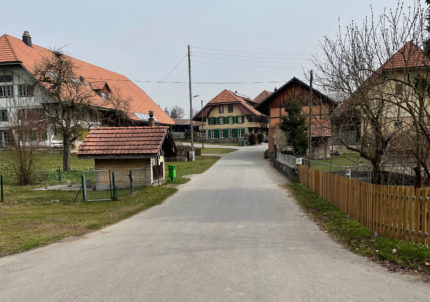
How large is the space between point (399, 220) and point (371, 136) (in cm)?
469

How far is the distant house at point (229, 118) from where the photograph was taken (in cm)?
6519

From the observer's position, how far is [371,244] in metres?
6.80

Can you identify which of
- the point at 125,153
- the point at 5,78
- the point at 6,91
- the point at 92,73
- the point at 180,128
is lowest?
the point at 125,153

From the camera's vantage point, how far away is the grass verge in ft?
18.6

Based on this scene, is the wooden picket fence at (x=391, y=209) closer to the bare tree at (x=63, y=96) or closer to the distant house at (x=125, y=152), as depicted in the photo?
the distant house at (x=125, y=152)

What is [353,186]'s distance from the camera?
357 inches

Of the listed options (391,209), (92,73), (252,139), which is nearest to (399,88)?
(391,209)

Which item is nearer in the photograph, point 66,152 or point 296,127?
point 66,152

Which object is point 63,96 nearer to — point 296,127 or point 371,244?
point 296,127

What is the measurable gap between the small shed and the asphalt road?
22.1 feet

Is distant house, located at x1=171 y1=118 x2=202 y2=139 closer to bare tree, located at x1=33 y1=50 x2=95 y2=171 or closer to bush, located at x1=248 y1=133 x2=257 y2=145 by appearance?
bush, located at x1=248 y1=133 x2=257 y2=145

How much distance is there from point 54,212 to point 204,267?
29.2ft

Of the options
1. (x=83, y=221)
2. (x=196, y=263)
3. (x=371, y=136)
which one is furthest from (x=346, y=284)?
(x=83, y=221)

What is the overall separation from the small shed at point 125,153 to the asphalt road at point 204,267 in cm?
675
